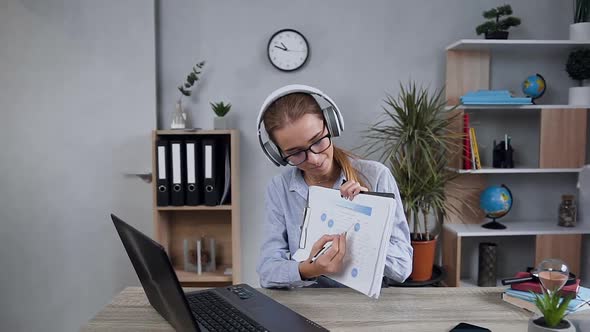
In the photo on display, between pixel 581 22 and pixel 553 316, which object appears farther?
pixel 581 22

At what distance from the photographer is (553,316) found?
0.98 meters

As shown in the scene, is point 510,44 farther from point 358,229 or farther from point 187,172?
point 358,229

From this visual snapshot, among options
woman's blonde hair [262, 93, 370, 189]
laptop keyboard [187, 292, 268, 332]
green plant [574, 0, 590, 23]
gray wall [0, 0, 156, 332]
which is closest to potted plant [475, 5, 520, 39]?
green plant [574, 0, 590, 23]

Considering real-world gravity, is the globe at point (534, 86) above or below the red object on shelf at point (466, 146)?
above

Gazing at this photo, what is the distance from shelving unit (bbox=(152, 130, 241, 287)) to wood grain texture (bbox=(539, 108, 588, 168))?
1851mm

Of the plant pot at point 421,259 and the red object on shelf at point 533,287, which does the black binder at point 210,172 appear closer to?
the plant pot at point 421,259

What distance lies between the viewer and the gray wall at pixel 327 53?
3016 mm

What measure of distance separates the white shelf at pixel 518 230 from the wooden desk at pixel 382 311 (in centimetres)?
140

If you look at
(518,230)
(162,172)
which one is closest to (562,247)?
(518,230)

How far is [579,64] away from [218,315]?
108 inches

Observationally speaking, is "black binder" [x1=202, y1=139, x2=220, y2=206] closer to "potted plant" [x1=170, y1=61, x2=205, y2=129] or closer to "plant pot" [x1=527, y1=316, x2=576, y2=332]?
"potted plant" [x1=170, y1=61, x2=205, y2=129]

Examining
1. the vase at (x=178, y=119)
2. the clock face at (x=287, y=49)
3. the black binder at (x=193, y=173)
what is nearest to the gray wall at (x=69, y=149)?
the vase at (x=178, y=119)

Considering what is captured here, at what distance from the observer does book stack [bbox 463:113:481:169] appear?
285 centimetres

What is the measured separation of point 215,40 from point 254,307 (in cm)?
212
